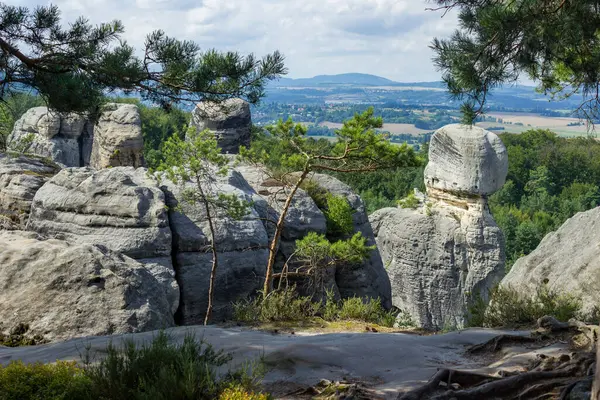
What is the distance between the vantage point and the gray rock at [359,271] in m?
17.6

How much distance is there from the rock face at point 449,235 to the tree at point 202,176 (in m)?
12.8

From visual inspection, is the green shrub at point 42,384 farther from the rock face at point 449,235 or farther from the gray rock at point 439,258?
the gray rock at point 439,258

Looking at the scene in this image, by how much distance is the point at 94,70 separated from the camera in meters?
8.25

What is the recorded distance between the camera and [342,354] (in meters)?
6.55

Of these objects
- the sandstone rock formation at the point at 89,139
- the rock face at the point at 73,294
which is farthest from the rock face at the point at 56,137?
the rock face at the point at 73,294

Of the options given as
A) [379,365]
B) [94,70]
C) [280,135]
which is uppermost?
[94,70]

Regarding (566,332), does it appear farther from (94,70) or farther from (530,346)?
(94,70)

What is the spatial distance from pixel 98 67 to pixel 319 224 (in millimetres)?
9495

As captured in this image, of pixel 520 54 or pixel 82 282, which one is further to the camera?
pixel 82 282

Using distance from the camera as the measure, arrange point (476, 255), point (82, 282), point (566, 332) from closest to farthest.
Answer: point (566, 332) < point (82, 282) < point (476, 255)

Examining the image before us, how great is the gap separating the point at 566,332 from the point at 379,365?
210 cm

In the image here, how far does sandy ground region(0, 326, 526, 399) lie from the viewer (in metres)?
5.92

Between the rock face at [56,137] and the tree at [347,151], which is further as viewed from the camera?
the rock face at [56,137]

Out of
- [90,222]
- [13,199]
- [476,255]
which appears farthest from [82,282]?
[476,255]
